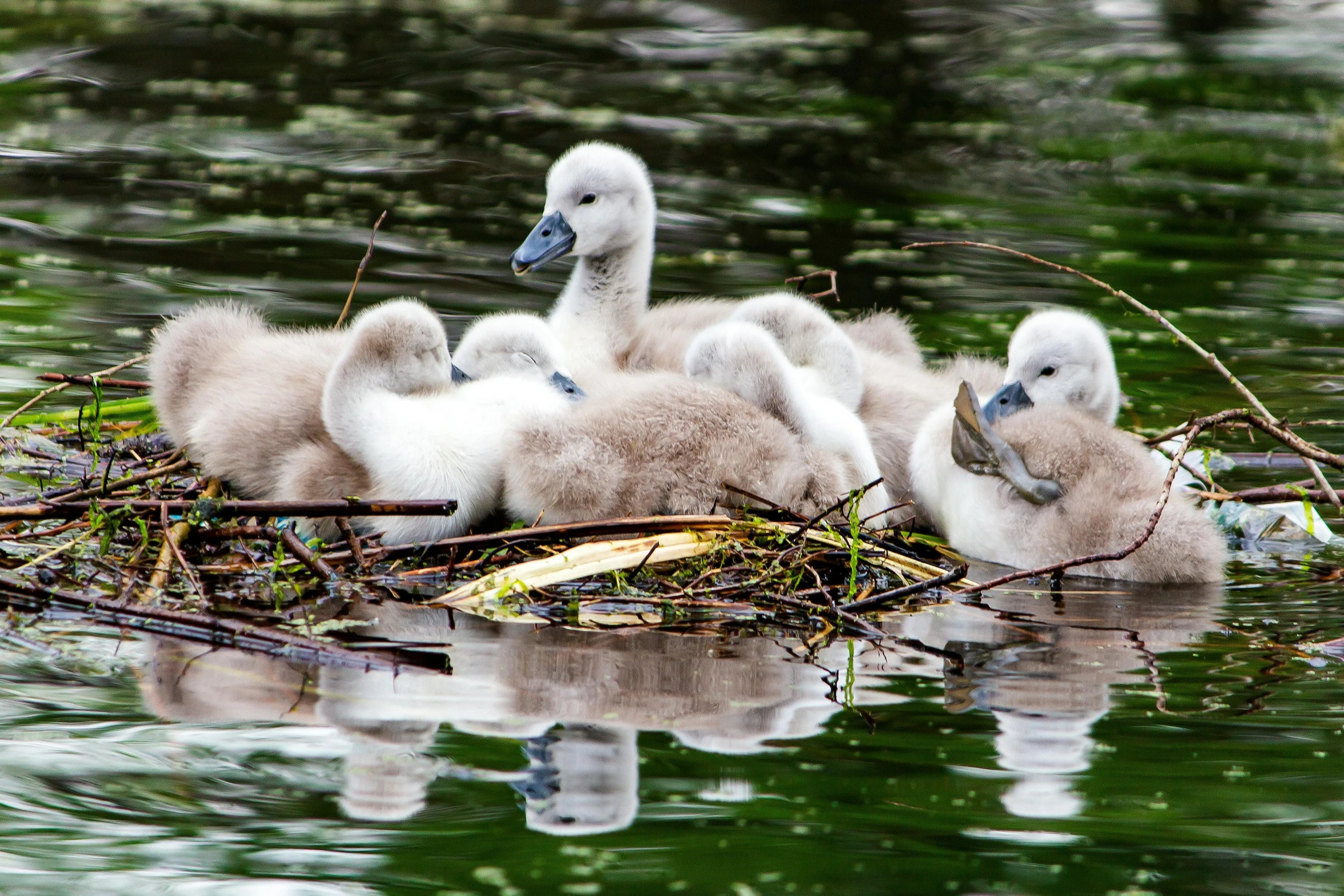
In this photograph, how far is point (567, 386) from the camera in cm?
560

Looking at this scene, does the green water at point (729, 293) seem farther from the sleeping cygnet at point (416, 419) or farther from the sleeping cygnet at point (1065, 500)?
the sleeping cygnet at point (416, 419)

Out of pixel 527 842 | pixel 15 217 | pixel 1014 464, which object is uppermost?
pixel 15 217

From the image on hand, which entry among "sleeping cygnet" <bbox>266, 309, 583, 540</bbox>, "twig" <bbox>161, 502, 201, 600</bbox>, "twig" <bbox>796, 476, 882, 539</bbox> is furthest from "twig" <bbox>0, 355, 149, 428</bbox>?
"twig" <bbox>796, 476, 882, 539</bbox>

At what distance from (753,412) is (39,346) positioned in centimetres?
396

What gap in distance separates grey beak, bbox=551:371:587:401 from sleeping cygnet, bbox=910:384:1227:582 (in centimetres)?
119

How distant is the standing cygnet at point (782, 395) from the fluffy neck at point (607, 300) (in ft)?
4.01

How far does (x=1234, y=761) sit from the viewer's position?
367 cm

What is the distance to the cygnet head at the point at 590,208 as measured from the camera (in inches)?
261

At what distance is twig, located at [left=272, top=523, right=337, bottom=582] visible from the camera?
4.66 meters

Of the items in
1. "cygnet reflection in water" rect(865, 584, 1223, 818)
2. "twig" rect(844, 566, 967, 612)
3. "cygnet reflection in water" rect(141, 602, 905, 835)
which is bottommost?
"cygnet reflection in water" rect(865, 584, 1223, 818)

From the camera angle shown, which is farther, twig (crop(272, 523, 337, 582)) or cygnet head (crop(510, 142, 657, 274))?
cygnet head (crop(510, 142, 657, 274))

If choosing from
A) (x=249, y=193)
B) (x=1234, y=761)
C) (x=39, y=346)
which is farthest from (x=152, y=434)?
(x=249, y=193)

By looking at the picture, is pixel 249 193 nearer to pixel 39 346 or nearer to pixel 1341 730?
pixel 39 346

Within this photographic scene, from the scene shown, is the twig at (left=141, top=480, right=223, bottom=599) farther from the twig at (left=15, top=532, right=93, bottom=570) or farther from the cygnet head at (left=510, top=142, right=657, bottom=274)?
the cygnet head at (left=510, top=142, right=657, bottom=274)
